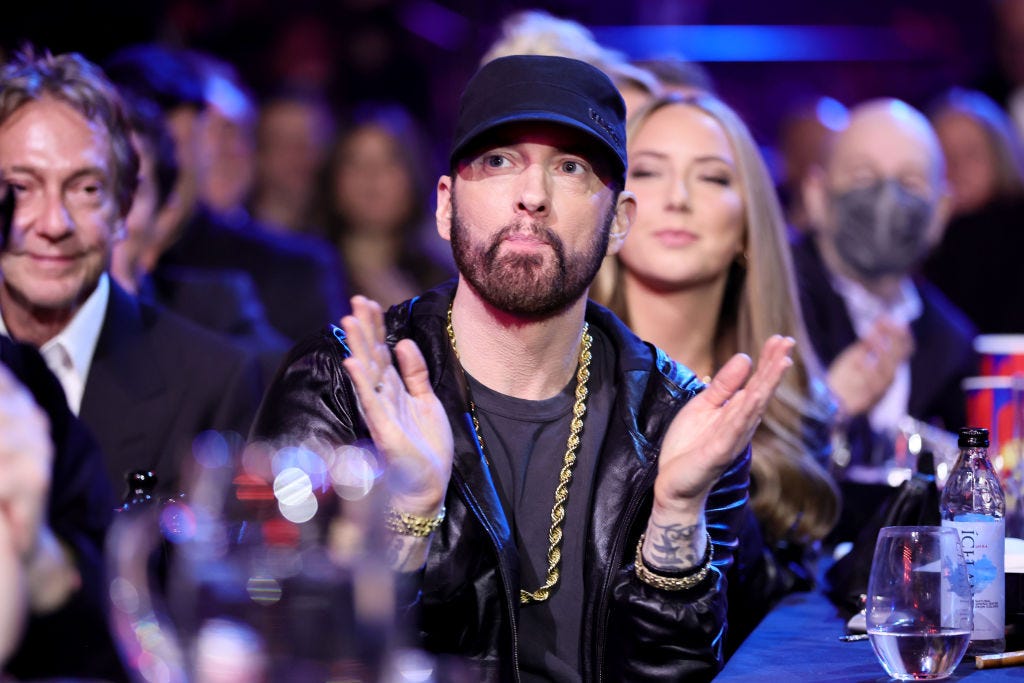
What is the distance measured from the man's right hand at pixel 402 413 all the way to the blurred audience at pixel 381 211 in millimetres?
4517

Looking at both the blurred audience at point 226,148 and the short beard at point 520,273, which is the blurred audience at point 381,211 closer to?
the blurred audience at point 226,148

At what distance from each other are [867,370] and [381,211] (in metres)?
3.15

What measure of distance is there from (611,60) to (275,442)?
83.2 inches

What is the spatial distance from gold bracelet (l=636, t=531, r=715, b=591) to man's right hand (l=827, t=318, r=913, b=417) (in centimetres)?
194

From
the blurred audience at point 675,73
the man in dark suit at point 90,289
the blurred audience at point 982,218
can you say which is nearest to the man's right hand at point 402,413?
the man in dark suit at point 90,289

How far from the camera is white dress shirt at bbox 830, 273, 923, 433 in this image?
470 cm

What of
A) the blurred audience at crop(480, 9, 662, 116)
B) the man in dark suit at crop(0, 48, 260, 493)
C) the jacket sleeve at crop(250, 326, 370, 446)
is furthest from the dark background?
the jacket sleeve at crop(250, 326, 370, 446)

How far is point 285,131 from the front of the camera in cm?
712

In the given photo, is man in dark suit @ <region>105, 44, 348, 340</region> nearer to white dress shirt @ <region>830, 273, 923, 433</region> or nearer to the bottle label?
white dress shirt @ <region>830, 273, 923, 433</region>

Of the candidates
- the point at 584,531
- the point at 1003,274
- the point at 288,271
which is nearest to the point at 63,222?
the point at 584,531

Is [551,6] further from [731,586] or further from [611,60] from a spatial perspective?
[731,586]

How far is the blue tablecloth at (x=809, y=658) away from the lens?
7.09 feet

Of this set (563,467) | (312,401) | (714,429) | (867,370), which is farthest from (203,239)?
(714,429)

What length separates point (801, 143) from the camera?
7535 mm
